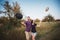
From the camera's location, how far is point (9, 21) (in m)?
1.95

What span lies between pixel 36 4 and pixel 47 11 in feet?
0.61

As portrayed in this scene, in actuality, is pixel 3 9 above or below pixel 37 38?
above

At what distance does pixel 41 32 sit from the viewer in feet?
6.44

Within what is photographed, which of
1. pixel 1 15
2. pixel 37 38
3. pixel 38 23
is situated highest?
pixel 1 15

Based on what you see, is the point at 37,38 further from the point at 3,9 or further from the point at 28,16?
the point at 3,9

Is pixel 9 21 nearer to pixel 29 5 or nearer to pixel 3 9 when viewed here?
pixel 3 9

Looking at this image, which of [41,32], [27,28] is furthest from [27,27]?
[41,32]

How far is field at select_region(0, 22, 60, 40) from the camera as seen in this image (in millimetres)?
1924

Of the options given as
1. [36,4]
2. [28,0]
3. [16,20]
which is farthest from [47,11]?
[16,20]

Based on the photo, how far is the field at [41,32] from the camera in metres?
1.92

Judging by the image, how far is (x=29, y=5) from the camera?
200 centimetres

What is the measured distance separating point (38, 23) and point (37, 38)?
209mm

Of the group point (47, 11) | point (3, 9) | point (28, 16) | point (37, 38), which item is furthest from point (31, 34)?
point (3, 9)

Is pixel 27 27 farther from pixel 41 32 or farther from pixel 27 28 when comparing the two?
pixel 41 32
